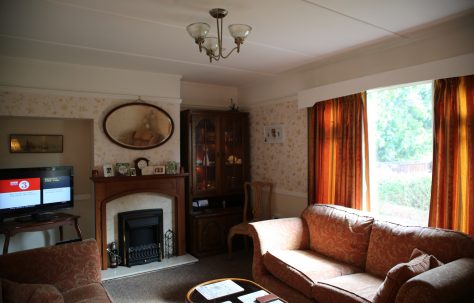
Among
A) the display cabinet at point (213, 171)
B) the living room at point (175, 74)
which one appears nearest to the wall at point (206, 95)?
the living room at point (175, 74)

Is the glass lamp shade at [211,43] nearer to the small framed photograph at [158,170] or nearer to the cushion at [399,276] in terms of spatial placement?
the cushion at [399,276]

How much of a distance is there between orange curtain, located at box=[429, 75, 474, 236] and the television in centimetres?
384

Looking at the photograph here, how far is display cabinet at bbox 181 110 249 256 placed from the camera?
441 centimetres

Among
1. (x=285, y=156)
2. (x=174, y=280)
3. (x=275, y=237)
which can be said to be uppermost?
(x=285, y=156)

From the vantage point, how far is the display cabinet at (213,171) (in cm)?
441

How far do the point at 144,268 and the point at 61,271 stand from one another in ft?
5.08

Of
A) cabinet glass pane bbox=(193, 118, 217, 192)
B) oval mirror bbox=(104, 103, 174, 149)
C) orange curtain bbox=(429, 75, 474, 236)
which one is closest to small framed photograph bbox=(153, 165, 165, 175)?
oval mirror bbox=(104, 103, 174, 149)

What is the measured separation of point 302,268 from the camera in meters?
2.67

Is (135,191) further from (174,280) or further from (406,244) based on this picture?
(406,244)

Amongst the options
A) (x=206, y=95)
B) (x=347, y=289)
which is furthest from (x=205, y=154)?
(x=347, y=289)

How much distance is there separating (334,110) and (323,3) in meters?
1.60

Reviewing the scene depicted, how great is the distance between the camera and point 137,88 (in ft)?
13.5

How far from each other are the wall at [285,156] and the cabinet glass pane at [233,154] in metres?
0.26

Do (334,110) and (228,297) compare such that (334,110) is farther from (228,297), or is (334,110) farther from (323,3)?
(228,297)
